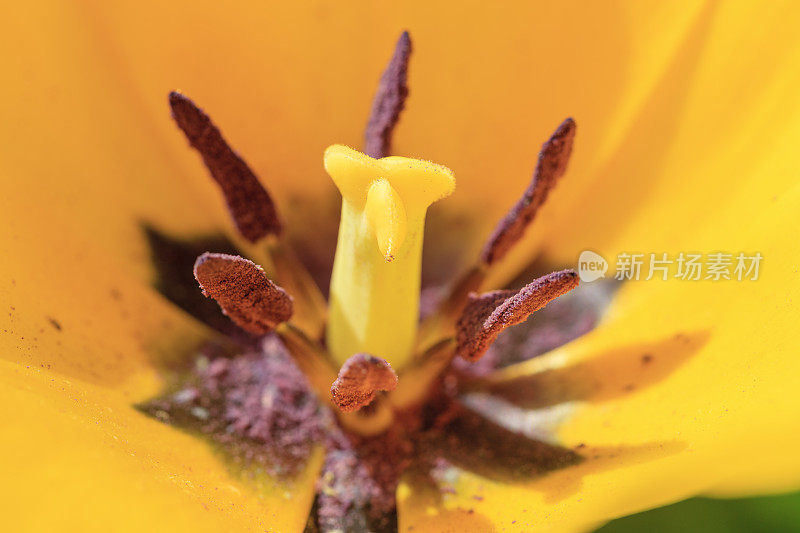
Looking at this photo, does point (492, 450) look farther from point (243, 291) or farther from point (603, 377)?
point (243, 291)

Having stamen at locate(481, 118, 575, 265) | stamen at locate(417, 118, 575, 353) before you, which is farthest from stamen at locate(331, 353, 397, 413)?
stamen at locate(481, 118, 575, 265)

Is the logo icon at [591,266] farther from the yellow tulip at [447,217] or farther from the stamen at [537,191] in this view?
the stamen at [537,191]

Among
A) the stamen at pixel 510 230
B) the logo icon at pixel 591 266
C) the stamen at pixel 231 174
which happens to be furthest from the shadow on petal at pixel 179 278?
the logo icon at pixel 591 266

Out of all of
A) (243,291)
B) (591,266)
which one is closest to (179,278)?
(243,291)

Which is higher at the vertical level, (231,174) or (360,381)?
(231,174)

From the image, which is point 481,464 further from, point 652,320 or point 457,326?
point 652,320

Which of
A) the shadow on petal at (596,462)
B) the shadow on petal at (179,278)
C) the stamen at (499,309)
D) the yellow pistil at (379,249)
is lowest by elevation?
the shadow on petal at (596,462)

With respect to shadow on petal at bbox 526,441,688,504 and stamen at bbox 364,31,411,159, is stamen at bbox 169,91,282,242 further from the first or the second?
shadow on petal at bbox 526,441,688,504
